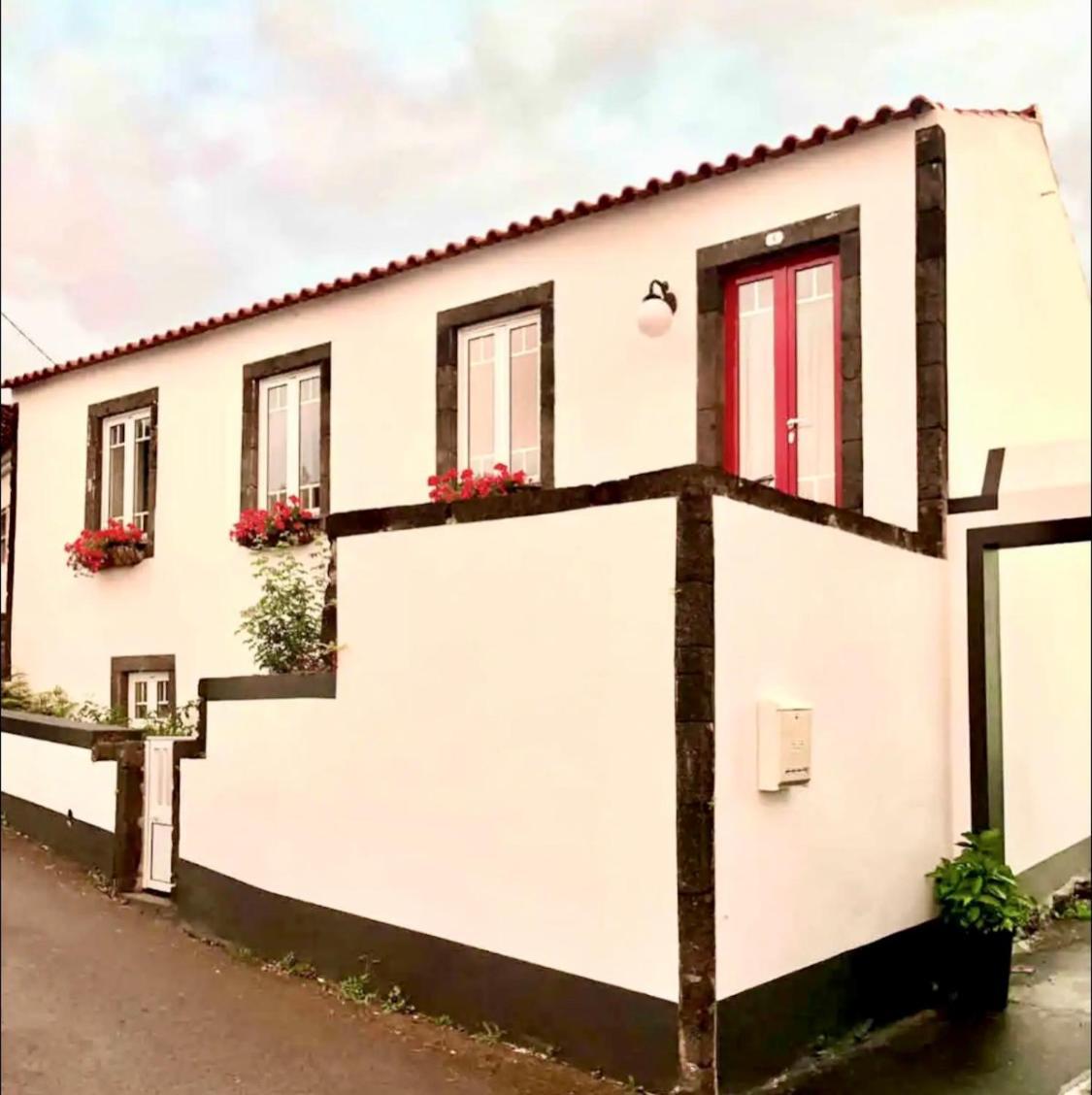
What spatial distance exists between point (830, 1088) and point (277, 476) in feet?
14.4

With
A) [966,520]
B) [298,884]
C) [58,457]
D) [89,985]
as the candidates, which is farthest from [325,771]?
[966,520]

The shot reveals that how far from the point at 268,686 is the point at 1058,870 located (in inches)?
207

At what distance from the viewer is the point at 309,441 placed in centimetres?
730

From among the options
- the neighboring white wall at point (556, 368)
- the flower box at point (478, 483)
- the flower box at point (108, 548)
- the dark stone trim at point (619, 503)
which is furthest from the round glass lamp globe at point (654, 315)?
the flower box at point (108, 548)

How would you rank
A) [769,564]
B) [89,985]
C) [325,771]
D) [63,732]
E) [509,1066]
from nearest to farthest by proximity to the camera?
[89,985], [63,732], [509,1066], [769,564], [325,771]

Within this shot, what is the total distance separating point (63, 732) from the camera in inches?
129

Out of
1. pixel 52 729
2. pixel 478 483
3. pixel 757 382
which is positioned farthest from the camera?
pixel 478 483

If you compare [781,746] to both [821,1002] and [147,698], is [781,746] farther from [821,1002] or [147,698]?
[147,698]

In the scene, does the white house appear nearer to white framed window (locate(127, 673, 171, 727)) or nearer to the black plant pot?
white framed window (locate(127, 673, 171, 727))

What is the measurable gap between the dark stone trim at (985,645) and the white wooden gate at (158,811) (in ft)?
12.2

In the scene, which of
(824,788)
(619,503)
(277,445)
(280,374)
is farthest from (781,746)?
(280,374)

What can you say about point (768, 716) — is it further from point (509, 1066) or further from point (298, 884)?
point (298, 884)

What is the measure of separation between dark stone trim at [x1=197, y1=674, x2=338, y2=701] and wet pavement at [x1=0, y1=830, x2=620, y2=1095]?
113 cm

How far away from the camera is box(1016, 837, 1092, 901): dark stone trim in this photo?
690cm
